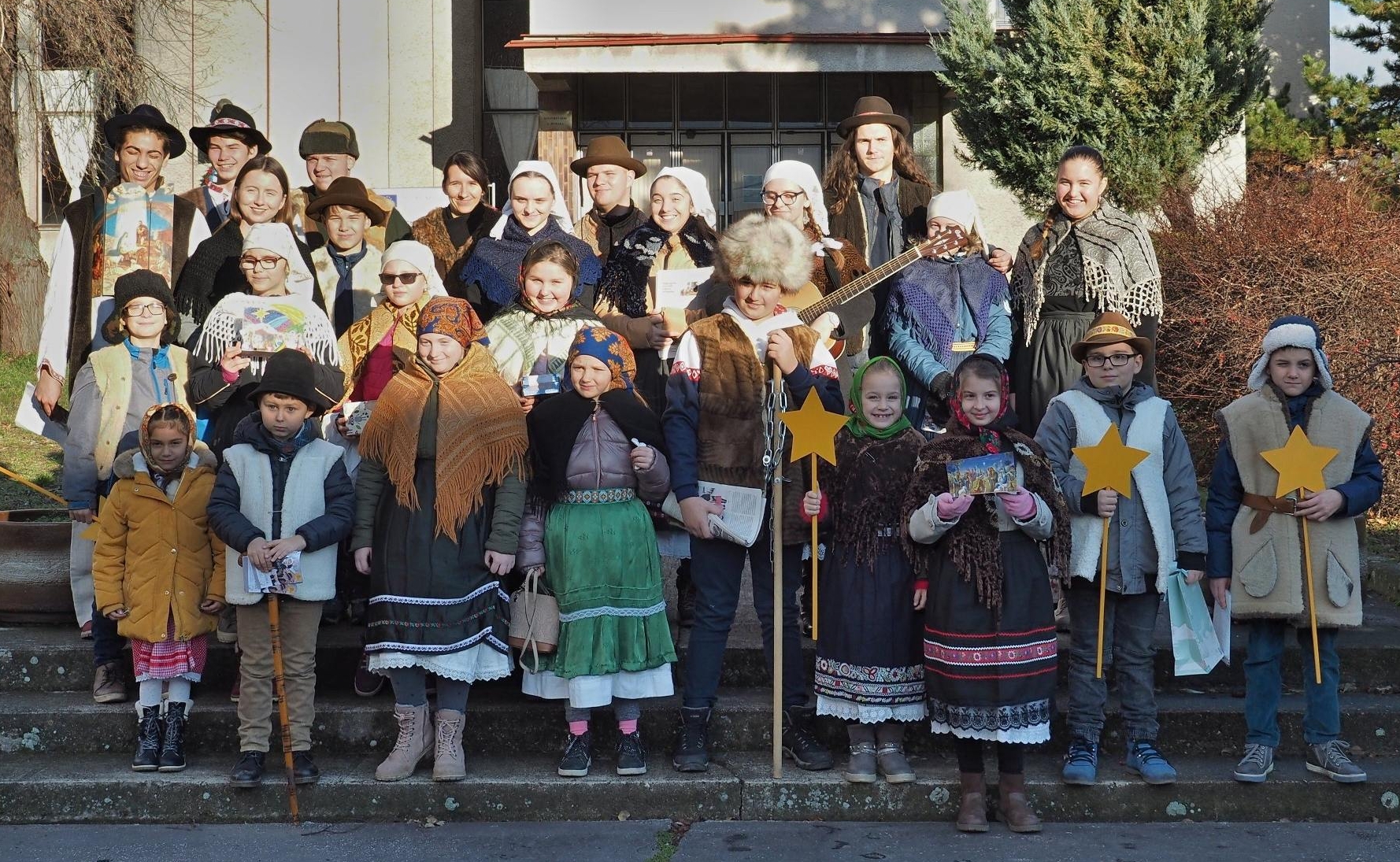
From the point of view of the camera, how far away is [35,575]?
6.48 m

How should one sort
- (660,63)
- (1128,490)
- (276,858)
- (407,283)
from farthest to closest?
1. (660,63)
2. (407,283)
3. (1128,490)
4. (276,858)

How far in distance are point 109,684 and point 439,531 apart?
69.0 inches

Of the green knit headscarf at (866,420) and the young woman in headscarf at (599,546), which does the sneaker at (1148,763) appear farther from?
the young woman in headscarf at (599,546)

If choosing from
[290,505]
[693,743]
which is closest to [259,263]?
[290,505]

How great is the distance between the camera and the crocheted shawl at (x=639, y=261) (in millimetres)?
6441

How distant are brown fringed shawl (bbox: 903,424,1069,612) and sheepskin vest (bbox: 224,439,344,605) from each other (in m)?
2.26

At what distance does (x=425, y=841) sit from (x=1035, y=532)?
2.48 m

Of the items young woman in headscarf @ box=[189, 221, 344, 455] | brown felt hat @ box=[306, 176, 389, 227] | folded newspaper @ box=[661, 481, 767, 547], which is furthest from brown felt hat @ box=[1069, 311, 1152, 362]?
brown felt hat @ box=[306, 176, 389, 227]

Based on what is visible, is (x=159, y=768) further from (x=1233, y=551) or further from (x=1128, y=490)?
(x=1233, y=551)

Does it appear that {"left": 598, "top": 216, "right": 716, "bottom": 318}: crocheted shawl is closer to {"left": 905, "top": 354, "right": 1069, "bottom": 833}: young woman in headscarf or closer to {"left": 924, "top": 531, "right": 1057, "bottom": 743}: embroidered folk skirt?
{"left": 905, "top": 354, "right": 1069, "bottom": 833}: young woman in headscarf

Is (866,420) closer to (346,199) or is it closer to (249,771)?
(249,771)

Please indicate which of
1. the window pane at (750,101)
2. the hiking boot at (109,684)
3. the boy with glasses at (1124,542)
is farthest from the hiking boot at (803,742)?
the window pane at (750,101)

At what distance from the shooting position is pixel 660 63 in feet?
40.1

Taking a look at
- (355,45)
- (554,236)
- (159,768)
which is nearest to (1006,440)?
(554,236)
